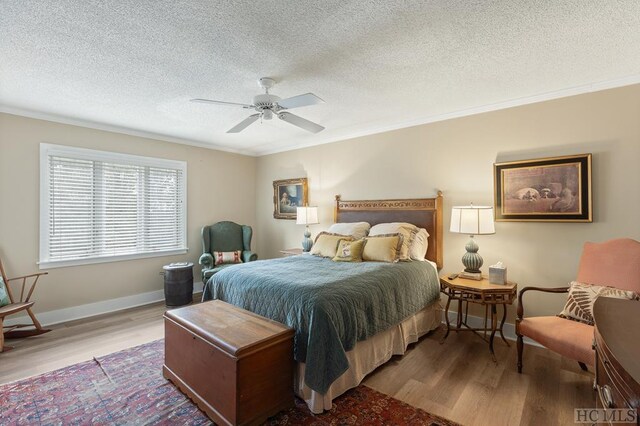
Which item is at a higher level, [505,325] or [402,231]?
[402,231]

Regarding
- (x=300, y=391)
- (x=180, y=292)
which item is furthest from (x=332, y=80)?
(x=180, y=292)

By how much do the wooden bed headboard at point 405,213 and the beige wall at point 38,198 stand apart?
2379 mm

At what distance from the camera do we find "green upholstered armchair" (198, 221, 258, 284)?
16.2 feet

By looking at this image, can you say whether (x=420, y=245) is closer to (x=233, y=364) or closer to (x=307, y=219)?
(x=307, y=219)

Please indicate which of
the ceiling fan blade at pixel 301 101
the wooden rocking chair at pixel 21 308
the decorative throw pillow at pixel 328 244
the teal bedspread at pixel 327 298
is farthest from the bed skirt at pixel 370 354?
the wooden rocking chair at pixel 21 308

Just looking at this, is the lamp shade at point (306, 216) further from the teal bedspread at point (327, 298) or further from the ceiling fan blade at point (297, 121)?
the ceiling fan blade at point (297, 121)

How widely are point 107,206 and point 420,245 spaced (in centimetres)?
424

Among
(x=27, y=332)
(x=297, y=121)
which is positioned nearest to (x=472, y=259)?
(x=297, y=121)

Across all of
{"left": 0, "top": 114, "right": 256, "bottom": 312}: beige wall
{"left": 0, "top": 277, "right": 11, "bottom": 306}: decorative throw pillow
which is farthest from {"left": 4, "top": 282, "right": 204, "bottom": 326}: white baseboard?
{"left": 0, "top": 277, "right": 11, "bottom": 306}: decorative throw pillow

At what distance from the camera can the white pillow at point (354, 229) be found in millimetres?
3979

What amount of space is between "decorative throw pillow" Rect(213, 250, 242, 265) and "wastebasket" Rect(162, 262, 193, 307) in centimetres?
50

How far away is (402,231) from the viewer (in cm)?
357

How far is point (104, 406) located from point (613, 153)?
4.63m

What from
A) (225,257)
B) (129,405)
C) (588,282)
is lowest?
(129,405)
